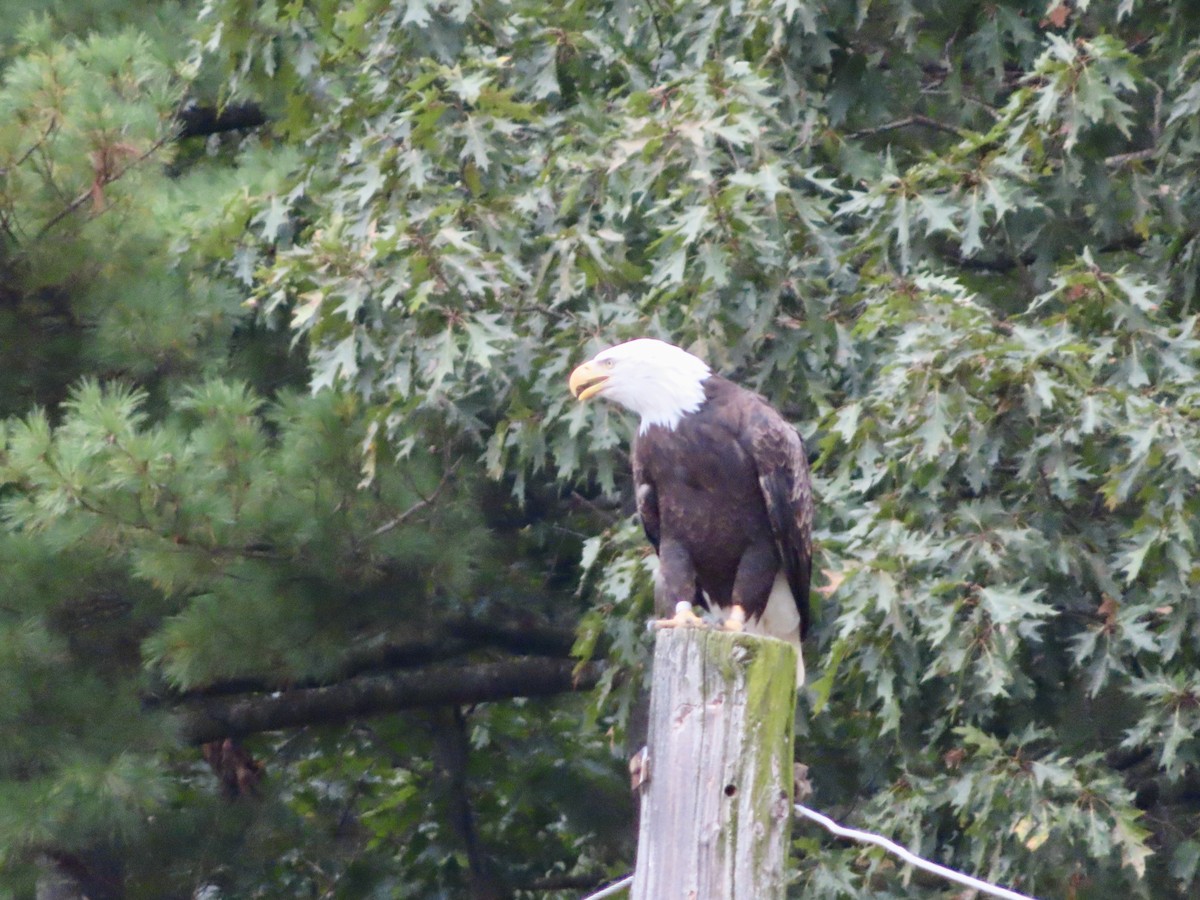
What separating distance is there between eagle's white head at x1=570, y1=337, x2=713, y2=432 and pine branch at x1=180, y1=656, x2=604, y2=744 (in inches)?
105

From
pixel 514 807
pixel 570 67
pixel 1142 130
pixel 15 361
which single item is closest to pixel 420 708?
pixel 514 807

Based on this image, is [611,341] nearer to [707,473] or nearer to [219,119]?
[707,473]

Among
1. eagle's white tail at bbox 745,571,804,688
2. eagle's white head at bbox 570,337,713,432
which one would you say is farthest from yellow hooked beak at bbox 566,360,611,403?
eagle's white tail at bbox 745,571,804,688

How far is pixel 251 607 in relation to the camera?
19.8 feet

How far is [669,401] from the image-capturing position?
15.1ft

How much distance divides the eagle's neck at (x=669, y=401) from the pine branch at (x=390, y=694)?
2662mm

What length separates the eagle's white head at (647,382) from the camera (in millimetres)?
4578

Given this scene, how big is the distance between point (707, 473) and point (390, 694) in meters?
3.10

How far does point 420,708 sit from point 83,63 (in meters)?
3.25

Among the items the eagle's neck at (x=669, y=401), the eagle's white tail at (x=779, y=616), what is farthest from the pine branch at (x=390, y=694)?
A: the eagle's neck at (x=669, y=401)

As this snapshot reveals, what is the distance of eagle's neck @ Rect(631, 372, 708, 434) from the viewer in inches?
181

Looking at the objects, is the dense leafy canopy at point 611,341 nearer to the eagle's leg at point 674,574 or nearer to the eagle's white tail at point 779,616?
the eagle's white tail at point 779,616

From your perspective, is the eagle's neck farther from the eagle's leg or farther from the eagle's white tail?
the eagle's white tail

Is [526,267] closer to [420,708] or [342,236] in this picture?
[342,236]
